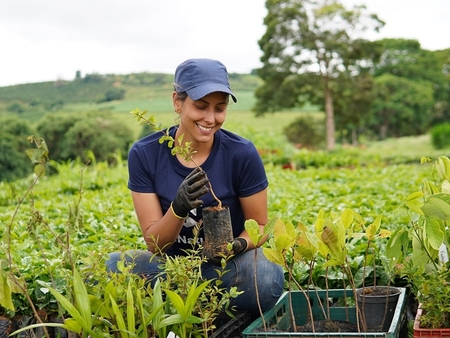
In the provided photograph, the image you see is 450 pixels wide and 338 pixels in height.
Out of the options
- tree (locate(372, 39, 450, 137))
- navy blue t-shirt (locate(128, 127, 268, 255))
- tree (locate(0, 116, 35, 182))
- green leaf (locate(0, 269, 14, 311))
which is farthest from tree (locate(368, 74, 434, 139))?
green leaf (locate(0, 269, 14, 311))

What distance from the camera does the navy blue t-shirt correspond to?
2877 mm

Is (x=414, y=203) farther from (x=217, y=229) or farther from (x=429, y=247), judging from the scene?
(x=217, y=229)

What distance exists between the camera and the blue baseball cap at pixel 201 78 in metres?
2.63

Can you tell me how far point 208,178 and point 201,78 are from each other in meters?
0.41

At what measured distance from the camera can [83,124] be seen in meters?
23.4

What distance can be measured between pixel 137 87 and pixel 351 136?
67.2ft

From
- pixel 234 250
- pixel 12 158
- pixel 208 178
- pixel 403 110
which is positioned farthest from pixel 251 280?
pixel 403 110

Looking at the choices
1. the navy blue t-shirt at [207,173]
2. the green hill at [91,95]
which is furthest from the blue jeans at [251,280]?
the green hill at [91,95]

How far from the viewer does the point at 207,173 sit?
2871 mm

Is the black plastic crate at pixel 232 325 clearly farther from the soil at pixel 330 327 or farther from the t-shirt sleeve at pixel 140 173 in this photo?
the t-shirt sleeve at pixel 140 173

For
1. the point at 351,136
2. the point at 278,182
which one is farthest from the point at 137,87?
the point at 278,182

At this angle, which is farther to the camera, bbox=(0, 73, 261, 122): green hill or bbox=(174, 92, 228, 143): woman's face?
bbox=(0, 73, 261, 122): green hill

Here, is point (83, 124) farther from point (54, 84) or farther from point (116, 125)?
point (54, 84)

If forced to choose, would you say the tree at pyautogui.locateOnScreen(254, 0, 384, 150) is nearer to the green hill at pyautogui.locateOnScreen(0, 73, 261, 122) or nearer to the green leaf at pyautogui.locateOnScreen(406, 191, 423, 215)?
the green hill at pyautogui.locateOnScreen(0, 73, 261, 122)
